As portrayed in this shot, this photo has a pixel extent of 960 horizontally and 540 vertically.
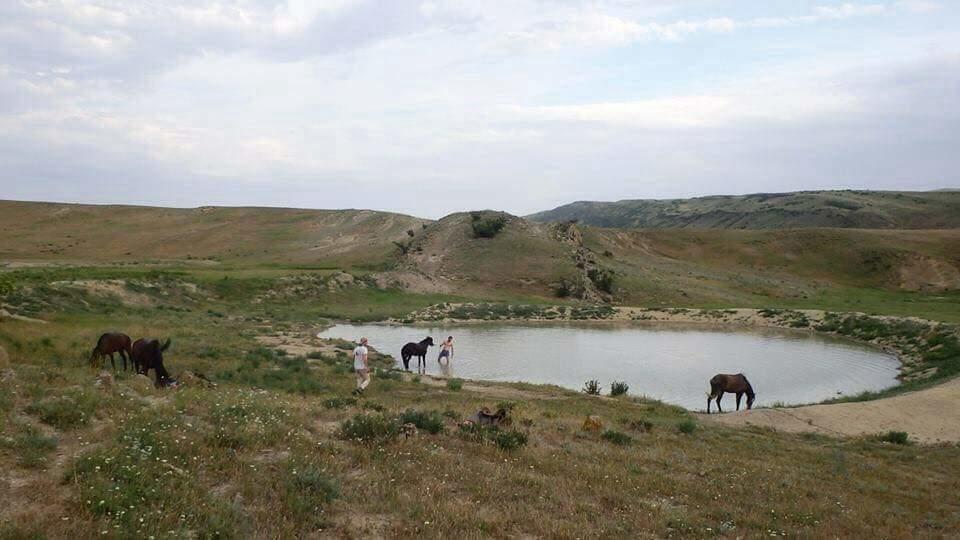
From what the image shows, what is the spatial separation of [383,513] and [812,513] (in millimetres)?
6535

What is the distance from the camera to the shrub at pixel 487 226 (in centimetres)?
7062

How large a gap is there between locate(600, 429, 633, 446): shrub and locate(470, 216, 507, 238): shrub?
188ft

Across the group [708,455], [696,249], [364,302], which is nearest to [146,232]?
[364,302]

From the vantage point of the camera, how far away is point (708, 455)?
13109 mm

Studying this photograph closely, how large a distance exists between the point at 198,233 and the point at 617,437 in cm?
9470

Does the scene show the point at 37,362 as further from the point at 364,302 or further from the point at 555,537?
the point at 364,302

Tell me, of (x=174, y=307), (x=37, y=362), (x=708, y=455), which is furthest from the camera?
(x=174, y=307)

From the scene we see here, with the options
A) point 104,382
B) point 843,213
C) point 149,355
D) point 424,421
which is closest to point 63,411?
point 104,382

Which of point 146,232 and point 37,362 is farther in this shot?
point 146,232

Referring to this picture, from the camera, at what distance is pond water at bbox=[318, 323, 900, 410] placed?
80.0 feet

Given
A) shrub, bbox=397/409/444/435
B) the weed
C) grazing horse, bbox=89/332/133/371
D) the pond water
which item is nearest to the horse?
the pond water

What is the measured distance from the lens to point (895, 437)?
55.6 feet

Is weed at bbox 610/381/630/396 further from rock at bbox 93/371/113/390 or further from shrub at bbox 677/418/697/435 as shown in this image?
rock at bbox 93/371/113/390

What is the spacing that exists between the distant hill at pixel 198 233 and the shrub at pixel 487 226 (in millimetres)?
10822
